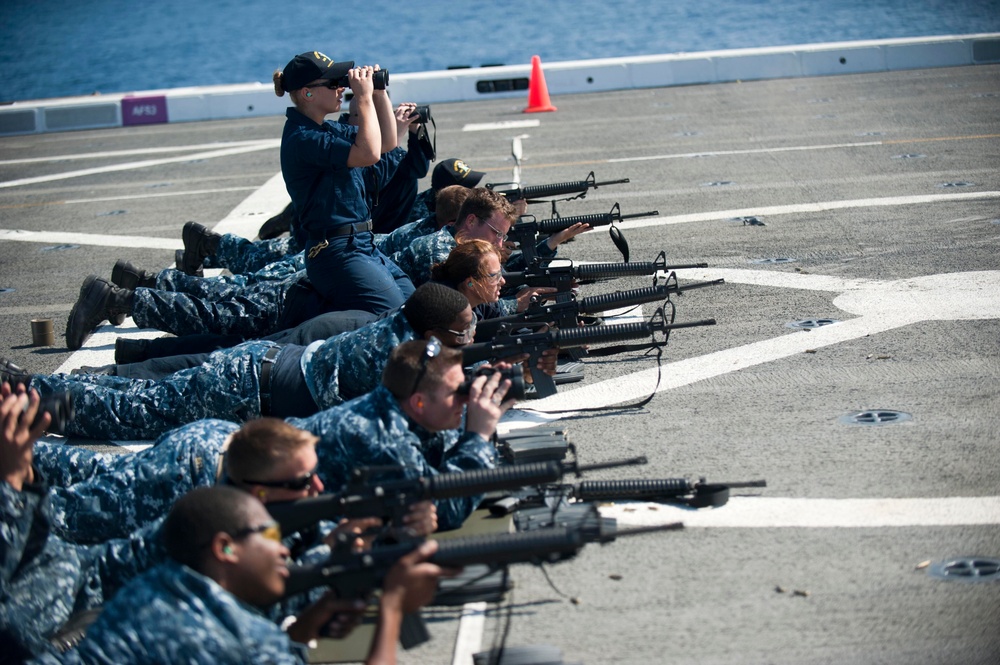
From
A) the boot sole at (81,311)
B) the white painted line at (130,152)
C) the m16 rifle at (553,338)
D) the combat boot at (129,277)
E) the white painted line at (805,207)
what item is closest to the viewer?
the m16 rifle at (553,338)

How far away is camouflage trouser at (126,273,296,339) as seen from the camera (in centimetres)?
859

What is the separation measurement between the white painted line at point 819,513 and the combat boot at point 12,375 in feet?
11.4

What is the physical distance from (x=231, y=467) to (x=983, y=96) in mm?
17888

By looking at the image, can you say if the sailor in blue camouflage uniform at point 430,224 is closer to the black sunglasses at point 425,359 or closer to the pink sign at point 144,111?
the black sunglasses at point 425,359

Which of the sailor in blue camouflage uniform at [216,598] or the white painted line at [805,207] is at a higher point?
the sailor in blue camouflage uniform at [216,598]

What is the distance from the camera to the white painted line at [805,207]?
12.6m

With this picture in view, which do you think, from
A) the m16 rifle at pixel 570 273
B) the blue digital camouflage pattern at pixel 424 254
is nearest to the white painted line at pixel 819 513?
the m16 rifle at pixel 570 273

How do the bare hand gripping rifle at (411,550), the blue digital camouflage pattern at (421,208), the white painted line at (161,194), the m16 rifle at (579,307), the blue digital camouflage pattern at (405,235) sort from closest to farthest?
the bare hand gripping rifle at (411,550), the m16 rifle at (579,307), the blue digital camouflage pattern at (405,235), the blue digital camouflage pattern at (421,208), the white painted line at (161,194)

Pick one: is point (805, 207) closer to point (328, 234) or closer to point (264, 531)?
point (328, 234)

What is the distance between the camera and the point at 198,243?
10391 mm

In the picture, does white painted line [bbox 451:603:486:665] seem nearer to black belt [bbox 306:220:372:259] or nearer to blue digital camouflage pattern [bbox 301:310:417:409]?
blue digital camouflage pattern [bbox 301:310:417:409]

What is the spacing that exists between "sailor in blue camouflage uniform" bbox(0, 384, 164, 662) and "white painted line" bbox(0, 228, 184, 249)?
8.81 metres

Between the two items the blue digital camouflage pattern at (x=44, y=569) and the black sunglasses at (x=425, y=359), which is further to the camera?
the black sunglasses at (x=425, y=359)

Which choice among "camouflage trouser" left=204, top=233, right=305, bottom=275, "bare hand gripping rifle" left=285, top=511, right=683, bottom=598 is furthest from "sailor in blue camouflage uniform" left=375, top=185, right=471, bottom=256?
"bare hand gripping rifle" left=285, top=511, right=683, bottom=598
